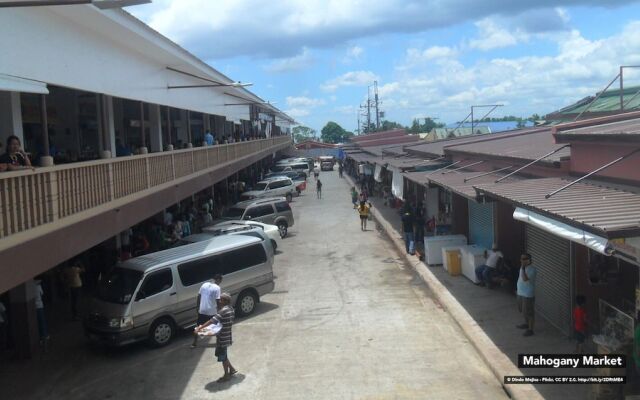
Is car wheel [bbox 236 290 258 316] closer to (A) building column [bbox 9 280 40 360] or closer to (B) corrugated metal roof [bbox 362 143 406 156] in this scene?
(A) building column [bbox 9 280 40 360]

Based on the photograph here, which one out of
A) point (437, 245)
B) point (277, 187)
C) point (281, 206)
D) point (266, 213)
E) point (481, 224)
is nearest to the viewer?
point (481, 224)

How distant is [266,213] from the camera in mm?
26547

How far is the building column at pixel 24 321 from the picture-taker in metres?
12.4

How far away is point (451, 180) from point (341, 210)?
64.3 feet

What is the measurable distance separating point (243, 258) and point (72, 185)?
19.2ft

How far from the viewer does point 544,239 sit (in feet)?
41.0

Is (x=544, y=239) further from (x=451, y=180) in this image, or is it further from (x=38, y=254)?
(x=38, y=254)

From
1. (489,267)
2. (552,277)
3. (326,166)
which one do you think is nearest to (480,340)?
(552,277)

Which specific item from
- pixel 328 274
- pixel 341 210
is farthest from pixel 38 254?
pixel 341 210

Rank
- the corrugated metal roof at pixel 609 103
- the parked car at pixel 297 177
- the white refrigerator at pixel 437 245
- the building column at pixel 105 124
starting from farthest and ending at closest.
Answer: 1. the parked car at pixel 297 177
2. the corrugated metal roof at pixel 609 103
3. the white refrigerator at pixel 437 245
4. the building column at pixel 105 124

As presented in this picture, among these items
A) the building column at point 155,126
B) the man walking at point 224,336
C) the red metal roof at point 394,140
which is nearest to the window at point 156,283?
the man walking at point 224,336

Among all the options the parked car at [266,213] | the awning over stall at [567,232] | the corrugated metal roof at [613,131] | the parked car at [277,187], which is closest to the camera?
the awning over stall at [567,232]

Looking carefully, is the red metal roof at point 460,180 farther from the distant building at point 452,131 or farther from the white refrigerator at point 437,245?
the distant building at point 452,131

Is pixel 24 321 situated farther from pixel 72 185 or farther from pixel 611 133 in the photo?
pixel 611 133
